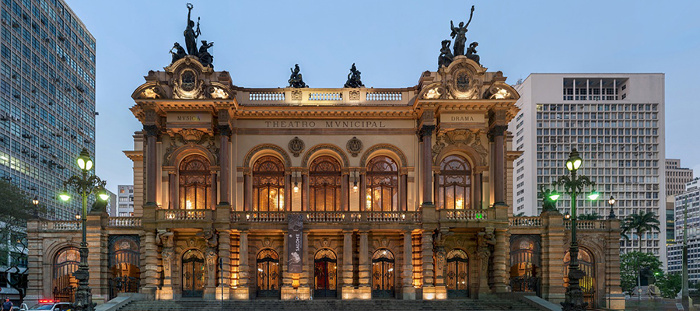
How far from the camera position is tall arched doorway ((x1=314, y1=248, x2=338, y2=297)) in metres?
40.0

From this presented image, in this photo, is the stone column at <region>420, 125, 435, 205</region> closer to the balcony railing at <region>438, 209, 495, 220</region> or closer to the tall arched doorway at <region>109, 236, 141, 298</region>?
the balcony railing at <region>438, 209, 495, 220</region>

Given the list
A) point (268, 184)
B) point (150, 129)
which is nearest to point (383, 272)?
point (268, 184)

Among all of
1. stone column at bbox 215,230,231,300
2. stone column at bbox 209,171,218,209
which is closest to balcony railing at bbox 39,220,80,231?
stone column at bbox 209,171,218,209

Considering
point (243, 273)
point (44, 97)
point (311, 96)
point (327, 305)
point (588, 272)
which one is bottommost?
point (327, 305)

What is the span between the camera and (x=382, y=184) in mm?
41188

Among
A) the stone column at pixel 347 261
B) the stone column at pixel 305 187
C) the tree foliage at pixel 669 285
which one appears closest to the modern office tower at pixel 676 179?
the tree foliage at pixel 669 285

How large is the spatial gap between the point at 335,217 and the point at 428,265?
623cm

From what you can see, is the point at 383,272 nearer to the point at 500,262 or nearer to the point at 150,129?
the point at 500,262

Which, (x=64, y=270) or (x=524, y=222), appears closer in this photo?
(x=524, y=222)

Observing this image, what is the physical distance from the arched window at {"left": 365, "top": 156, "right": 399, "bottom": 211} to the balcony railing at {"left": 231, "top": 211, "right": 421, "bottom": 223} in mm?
2164

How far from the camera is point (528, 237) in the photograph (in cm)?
3969

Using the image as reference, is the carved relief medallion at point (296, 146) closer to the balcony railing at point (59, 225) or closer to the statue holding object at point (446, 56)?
the statue holding object at point (446, 56)

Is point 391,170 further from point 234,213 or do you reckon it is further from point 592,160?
point 592,160

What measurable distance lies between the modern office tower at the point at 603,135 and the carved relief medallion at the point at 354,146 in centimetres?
9432
